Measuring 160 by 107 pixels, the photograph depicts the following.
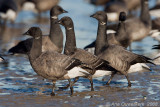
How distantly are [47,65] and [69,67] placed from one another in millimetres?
470

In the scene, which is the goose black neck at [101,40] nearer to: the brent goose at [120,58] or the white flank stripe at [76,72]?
the brent goose at [120,58]

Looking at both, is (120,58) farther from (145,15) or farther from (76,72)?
(145,15)

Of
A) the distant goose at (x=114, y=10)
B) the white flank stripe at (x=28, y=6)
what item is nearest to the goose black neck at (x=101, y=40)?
the distant goose at (x=114, y=10)

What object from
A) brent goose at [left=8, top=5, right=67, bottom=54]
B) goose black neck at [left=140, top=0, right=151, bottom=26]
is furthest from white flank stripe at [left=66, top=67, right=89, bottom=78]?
goose black neck at [left=140, top=0, right=151, bottom=26]

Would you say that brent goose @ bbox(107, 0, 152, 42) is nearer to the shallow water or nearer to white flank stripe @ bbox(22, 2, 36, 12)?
the shallow water

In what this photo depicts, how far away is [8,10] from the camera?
2045 cm

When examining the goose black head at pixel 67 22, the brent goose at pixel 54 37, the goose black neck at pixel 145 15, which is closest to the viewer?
the goose black head at pixel 67 22

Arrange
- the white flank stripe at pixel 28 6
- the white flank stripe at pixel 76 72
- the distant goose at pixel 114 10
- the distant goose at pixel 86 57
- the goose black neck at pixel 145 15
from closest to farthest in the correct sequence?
the white flank stripe at pixel 76 72 < the distant goose at pixel 86 57 < the goose black neck at pixel 145 15 < the distant goose at pixel 114 10 < the white flank stripe at pixel 28 6

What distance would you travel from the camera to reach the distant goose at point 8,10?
20319 millimetres

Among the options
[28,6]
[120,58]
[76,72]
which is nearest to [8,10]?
[28,6]

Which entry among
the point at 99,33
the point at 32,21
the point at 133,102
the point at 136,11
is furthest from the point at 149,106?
the point at 136,11

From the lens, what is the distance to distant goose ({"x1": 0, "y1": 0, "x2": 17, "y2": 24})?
20319 mm

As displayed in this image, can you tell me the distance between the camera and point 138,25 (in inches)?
607

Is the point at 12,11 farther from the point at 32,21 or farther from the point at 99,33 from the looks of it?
the point at 99,33
